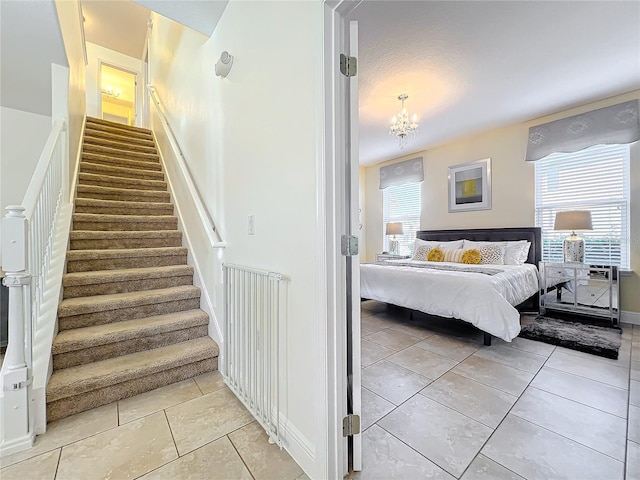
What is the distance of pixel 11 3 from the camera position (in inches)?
79.8

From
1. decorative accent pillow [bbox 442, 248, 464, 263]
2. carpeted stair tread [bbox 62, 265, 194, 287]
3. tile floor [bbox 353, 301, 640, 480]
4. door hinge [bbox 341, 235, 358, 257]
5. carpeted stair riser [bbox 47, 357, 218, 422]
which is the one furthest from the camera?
decorative accent pillow [bbox 442, 248, 464, 263]

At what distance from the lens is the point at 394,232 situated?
5527 millimetres

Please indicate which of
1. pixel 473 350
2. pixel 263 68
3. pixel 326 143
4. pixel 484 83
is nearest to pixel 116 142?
pixel 263 68

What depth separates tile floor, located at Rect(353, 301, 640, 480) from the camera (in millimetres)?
1280

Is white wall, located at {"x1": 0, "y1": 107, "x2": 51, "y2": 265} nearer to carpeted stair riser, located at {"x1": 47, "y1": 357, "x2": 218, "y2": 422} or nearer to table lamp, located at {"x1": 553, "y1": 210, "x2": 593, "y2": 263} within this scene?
carpeted stair riser, located at {"x1": 47, "y1": 357, "x2": 218, "y2": 422}

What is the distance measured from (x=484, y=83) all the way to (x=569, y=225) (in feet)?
6.45

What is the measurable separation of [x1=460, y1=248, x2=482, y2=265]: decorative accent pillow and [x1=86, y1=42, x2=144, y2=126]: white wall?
7.23 m

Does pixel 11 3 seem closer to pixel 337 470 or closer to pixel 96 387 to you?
pixel 96 387

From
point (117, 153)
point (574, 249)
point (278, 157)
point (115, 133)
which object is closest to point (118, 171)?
point (117, 153)

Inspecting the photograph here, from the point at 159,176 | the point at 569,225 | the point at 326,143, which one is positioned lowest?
the point at 569,225

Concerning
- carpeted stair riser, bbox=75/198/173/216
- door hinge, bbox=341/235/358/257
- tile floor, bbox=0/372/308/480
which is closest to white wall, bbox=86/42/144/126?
carpeted stair riser, bbox=75/198/173/216

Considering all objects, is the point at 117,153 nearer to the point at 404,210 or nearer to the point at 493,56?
the point at 493,56

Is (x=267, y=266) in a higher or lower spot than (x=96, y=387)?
higher

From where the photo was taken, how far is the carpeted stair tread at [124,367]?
161cm
